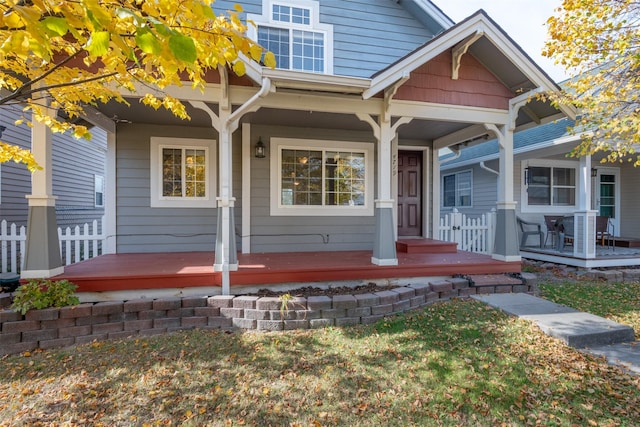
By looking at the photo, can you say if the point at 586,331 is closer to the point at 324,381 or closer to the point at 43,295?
the point at 324,381

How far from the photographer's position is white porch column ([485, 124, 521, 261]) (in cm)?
531

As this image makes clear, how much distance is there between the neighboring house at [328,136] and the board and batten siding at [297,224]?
0.02 meters

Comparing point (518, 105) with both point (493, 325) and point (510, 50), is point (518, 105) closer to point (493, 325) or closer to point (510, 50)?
point (510, 50)

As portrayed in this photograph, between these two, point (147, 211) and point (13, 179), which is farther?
point (13, 179)

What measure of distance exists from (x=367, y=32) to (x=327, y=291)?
5.41m

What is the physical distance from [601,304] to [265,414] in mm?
5032

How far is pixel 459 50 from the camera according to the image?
194 inches

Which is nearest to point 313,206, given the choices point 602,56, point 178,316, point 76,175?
point 178,316

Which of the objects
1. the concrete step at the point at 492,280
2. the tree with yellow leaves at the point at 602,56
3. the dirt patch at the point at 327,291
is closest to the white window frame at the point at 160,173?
the dirt patch at the point at 327,291

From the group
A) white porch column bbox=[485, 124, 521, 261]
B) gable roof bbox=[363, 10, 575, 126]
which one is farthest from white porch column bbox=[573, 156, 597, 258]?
white porch column bbox=[485, 124, 521, 261]

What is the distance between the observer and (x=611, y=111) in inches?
202

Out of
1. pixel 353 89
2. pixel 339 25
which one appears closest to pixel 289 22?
pixel 339 25

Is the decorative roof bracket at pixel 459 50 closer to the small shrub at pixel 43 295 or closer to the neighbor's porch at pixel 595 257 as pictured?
the neighbor's porch at pixel 595 257

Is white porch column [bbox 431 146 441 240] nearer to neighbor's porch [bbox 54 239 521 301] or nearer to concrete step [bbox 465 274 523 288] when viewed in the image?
neighbor's porch [bbox 54 239 521 301]
